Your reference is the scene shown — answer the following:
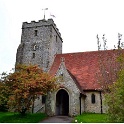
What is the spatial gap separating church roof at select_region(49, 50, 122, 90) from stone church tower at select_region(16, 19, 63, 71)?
5.21ft

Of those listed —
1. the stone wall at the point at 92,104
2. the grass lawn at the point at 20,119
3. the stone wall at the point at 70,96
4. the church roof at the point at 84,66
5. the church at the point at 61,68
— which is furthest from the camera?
the church roof at the point at 84,66

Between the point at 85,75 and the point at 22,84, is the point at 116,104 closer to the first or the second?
the point at 22,84

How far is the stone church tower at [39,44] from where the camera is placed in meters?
32.3

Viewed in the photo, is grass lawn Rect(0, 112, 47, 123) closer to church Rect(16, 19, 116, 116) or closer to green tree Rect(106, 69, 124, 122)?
church Rect(16, 19, 116, 116)

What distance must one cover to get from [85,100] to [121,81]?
14.2 metres

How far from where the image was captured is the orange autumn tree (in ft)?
71.0

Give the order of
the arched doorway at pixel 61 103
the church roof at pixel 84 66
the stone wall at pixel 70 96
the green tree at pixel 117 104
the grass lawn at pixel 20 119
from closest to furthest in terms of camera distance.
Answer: the green tree at pixel 117 104 < the grass lawn at pixel 20 119 < the stone wall at pixel 70 96 < the arched doorway at pixel 61 103 < the church roof at pixel 84 66

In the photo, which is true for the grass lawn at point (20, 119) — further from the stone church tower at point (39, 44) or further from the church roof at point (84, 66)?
the stone church tower at point (39, 44)

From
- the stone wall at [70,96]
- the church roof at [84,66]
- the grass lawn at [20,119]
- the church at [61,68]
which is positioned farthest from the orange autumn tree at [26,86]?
Answer: the church roof at [84,66]

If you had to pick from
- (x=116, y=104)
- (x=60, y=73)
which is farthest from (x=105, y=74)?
(x=116, y=104)

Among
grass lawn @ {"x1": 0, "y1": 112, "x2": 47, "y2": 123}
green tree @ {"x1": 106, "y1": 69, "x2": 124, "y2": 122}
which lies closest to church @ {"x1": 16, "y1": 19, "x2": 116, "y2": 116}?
grass lawn @ {"x1": 0, "y1": 112, "x2": 47, "y2": 123}

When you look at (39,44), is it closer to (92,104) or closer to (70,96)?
(70,96)

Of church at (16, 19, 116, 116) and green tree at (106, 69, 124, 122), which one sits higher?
church at (16, 19, 116, 116)

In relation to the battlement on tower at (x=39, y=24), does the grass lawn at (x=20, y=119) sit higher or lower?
lower
